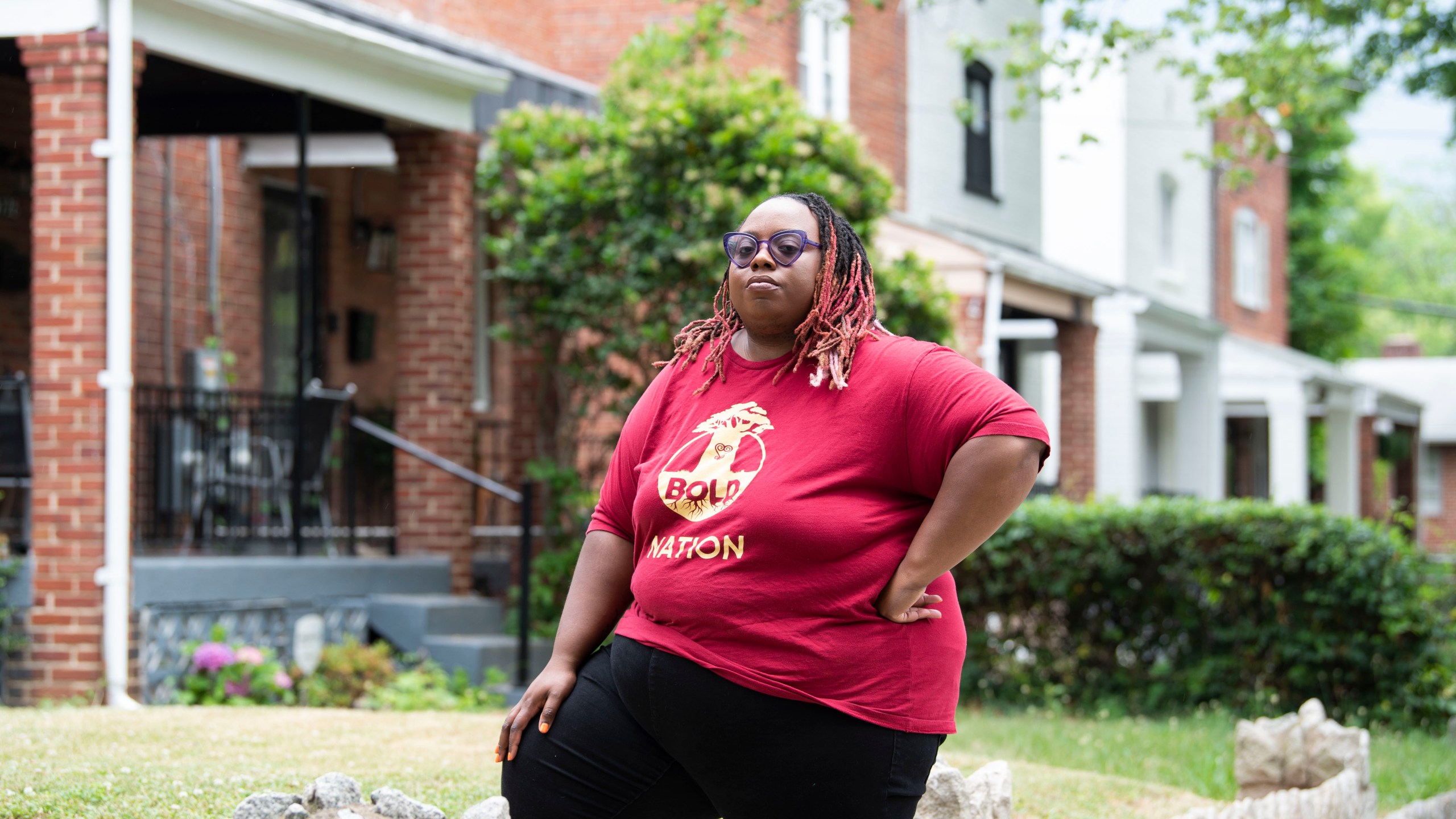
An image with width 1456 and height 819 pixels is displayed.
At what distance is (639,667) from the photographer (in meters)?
2.75

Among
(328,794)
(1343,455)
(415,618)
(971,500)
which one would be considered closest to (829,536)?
(971,500)

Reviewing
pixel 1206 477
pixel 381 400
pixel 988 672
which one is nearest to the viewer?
pixel 988 672

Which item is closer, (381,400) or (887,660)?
(887,660)

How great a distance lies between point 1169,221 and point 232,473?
15.3 meters

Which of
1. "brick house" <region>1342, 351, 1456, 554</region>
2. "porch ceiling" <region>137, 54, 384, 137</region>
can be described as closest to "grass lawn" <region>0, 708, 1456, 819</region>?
"porch ceiling" <region>137, 54, 384, 137</region>

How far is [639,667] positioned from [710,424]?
49 centimetres

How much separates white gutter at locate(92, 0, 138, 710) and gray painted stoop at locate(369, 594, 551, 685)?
1723mm

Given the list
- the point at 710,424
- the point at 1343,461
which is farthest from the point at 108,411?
the point at 1343,461

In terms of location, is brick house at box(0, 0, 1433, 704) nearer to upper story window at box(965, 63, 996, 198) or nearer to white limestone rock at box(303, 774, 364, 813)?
upper story window at box(965, 63, 996, 198)

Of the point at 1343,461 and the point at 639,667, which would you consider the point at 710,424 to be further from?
the point at 1343,461

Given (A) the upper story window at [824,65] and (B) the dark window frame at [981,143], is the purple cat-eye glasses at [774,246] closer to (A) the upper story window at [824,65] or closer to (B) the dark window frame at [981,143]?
(A) the upper story window at [824,65]

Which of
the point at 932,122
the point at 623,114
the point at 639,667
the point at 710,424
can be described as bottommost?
the point at 639,667

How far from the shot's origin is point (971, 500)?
2561 mm

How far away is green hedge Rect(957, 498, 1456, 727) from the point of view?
27.1ft
